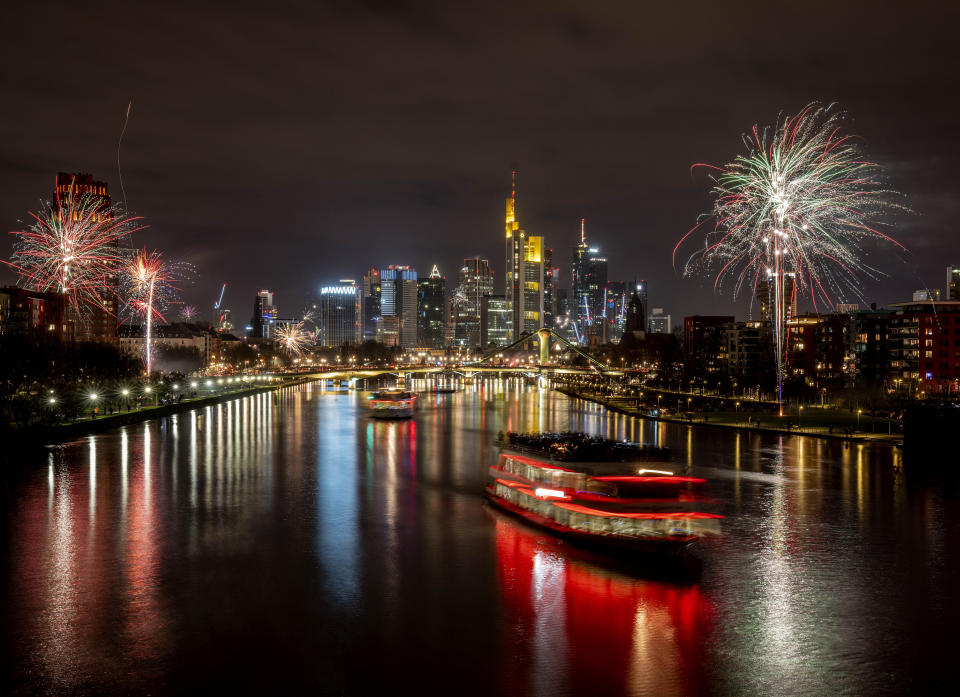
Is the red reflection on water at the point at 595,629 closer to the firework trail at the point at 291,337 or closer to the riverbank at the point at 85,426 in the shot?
the riverbank at the point at 85,426

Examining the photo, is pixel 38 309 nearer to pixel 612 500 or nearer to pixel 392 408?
pixel 392 408

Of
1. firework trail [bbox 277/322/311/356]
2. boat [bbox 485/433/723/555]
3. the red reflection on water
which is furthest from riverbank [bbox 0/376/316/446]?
firework trail [bbox 277/322/311/356]

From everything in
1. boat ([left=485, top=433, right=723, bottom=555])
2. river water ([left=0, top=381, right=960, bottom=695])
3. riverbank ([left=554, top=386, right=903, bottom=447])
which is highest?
boat ([left=485, top=433, right=723, bottom=555])

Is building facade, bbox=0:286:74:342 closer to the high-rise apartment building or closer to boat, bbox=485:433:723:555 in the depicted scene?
boat, bbox=485:433:723:555

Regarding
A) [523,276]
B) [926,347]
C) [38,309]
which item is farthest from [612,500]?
[523,276]

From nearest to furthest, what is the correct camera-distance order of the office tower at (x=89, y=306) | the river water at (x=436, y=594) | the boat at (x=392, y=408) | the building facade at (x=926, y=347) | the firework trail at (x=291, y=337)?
1. the river water at (x=436, y=594)
2. the boat at (x=392, y=408)
3. the building facade at (x=926, y=347)
4. the firework trail at (x=291, y=337)
5. the office tower at (x=89, y=306)

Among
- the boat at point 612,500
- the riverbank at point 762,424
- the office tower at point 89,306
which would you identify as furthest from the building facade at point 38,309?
the boat at point 612,500

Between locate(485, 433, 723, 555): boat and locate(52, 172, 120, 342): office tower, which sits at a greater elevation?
locate(52, 172, 120, 342): office tower
